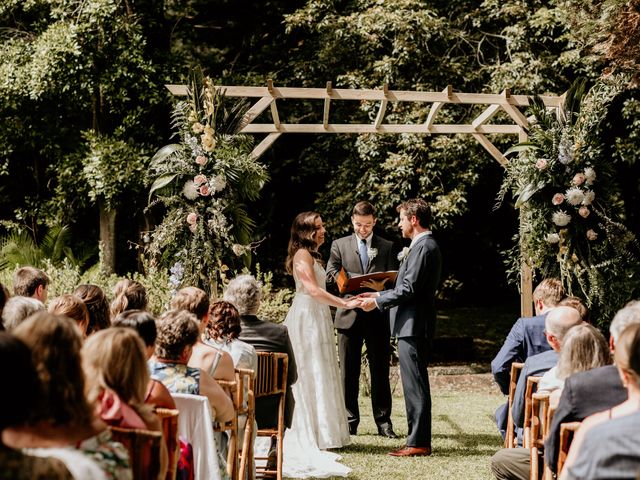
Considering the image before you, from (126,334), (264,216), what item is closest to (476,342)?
(264,216)

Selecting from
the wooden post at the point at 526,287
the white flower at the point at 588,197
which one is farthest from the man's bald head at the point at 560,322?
the wooden post at the point at 526,287

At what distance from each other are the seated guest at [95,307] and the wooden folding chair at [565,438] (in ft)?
8.63

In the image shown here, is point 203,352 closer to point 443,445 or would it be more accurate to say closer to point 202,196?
point 443,445

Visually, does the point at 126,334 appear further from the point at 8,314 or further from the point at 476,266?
the point at 476,266

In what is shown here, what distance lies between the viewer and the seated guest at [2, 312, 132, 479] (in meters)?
2.52

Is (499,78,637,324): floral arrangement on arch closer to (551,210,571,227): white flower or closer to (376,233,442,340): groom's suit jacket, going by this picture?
(551,210,571,227): white flower

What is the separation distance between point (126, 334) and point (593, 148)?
6866 millimetres

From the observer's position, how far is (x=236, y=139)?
26.5 feet

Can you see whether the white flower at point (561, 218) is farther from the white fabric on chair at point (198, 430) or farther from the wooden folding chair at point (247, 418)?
the white fabric on chair at point (198, 430)

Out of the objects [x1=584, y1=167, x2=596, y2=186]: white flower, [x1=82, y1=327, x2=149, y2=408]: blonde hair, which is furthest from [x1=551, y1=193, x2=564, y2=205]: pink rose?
[x1=82, y1=327, x2=149, y2=408]: blonde hair

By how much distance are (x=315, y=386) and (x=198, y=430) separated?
300cm

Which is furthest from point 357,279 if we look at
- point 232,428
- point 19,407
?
point 19,407

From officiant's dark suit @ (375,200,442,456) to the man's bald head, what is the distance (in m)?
2.04

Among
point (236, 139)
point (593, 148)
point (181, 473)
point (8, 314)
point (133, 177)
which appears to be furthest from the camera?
point (133, 177)
